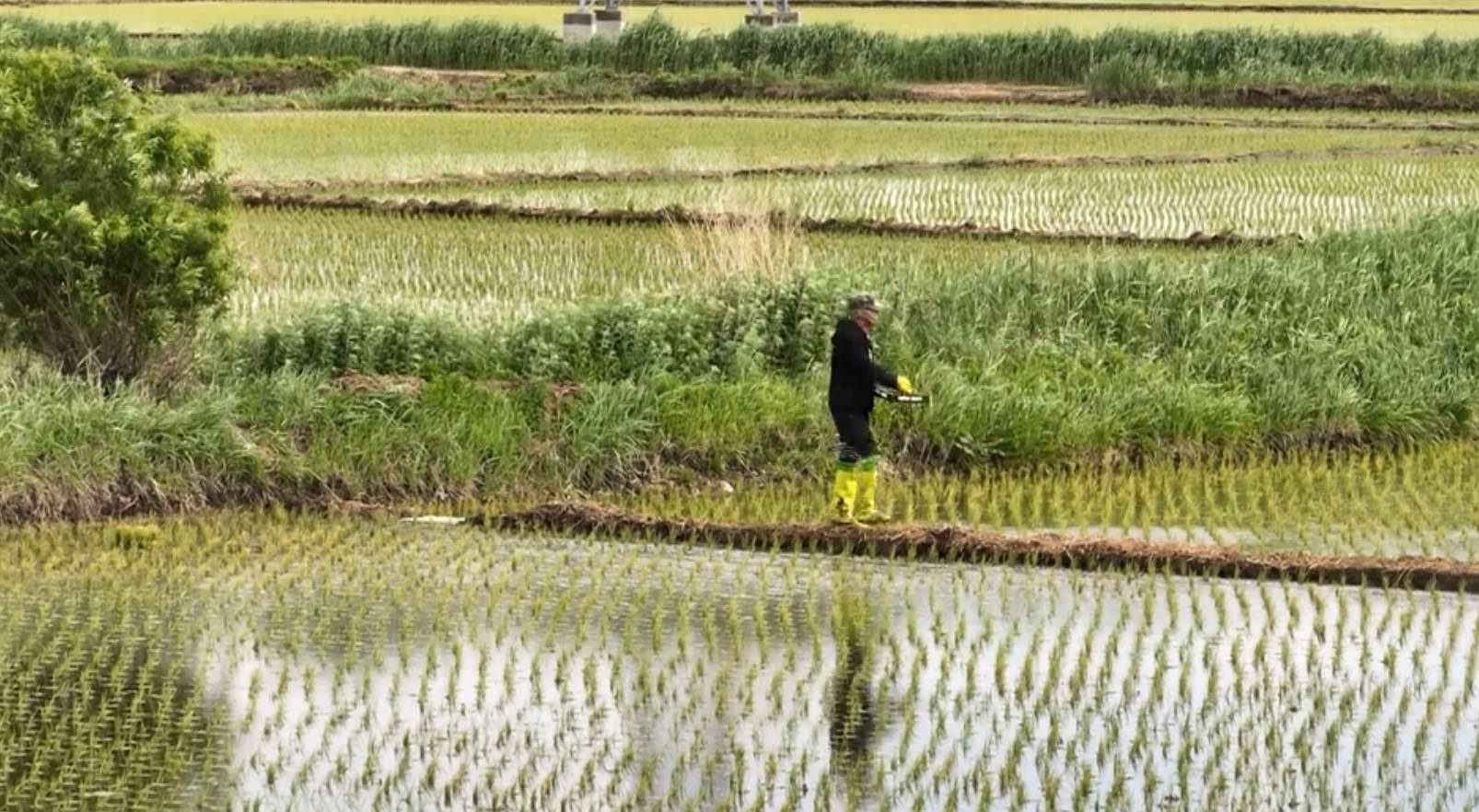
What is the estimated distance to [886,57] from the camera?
32.6 meters

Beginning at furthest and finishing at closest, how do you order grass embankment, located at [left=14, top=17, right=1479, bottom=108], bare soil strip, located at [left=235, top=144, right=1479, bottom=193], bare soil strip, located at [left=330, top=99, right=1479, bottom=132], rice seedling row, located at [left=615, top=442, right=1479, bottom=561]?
1. grass embankment, located at [left=14, top=17, right=1479, bottom=108]
2. bare soil strip, located at [left=330, top=99, right=1479, bottom=132]
3. bare soil strip, located at [left=235, top=144, right=1479, bottom=193]
4. rice seedling row, located at [left=615, top=442, right=1479, bottom=561]

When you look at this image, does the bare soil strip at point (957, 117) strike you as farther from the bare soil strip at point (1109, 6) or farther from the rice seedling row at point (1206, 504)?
the rice seedling row at point (1206, 504)

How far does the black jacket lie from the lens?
32.4ft

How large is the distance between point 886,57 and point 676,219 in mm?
14609

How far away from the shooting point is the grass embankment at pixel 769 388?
10727 mm

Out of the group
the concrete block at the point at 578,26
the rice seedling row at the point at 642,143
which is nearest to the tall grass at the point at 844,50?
the concrete block at the point at 578,26

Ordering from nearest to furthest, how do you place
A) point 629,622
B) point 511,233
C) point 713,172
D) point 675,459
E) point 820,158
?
1. point 629,622
2. point 675,459
3. point 511,233
4. point 713,172
5. point 820,158

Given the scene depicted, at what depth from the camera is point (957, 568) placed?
31.7ft

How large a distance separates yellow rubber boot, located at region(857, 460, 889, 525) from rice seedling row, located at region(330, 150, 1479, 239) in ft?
23.7

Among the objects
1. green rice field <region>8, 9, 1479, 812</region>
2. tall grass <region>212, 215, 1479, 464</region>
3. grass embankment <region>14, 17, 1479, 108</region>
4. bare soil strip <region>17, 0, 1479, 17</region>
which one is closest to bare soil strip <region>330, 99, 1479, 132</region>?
grass embankment <region>14, 17, 1479, 108</region>

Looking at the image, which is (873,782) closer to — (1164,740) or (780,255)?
(1164,740)

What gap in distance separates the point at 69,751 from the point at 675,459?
4587 millimetres

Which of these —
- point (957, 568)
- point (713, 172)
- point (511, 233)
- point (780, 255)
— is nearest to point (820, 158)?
point (713, 172)

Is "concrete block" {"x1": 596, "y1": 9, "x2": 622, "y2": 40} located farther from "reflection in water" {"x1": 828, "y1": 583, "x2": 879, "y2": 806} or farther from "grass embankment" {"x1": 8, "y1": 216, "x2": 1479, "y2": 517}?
"reflection in water" {"x1": 828, "y1": 583, "x2": 879, "y2": 806}
